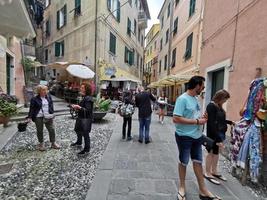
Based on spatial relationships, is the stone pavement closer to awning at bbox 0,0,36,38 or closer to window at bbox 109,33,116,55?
awning at bbox 0,0,36,38

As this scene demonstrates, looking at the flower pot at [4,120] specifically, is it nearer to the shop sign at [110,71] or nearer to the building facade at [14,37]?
the building facade at [14,37]

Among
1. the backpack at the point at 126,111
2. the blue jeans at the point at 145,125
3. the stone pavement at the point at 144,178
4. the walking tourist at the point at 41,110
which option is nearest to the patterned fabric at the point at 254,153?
the stone pavement at the point at 144,178

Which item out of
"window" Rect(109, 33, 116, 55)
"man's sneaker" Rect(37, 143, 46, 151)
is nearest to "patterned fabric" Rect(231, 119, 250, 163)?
"man's sneaker" Rect(37, 143, 46, 151)

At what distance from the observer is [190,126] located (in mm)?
3115

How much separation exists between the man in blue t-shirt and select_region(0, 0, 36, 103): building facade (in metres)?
3.50

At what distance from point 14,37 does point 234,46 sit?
657cm

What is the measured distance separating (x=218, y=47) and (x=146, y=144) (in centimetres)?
446

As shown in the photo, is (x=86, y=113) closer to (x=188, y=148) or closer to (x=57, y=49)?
(x=188, y=148)

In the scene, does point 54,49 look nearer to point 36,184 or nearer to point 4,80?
point 4,80

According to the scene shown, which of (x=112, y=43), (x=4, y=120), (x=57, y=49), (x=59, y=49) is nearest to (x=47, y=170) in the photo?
(x=4, y=120)

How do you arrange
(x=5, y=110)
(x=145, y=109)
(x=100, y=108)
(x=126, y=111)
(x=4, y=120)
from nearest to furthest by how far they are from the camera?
(x=145, y=109), (x=126, y=111), (x=5, y=110), (x=4, y=120), (x=100, y=108)

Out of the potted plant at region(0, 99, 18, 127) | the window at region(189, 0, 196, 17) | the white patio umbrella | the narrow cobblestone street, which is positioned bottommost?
the narrow cobblestone street

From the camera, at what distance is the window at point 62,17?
18.2 m

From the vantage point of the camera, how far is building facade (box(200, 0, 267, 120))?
5.85 meters
